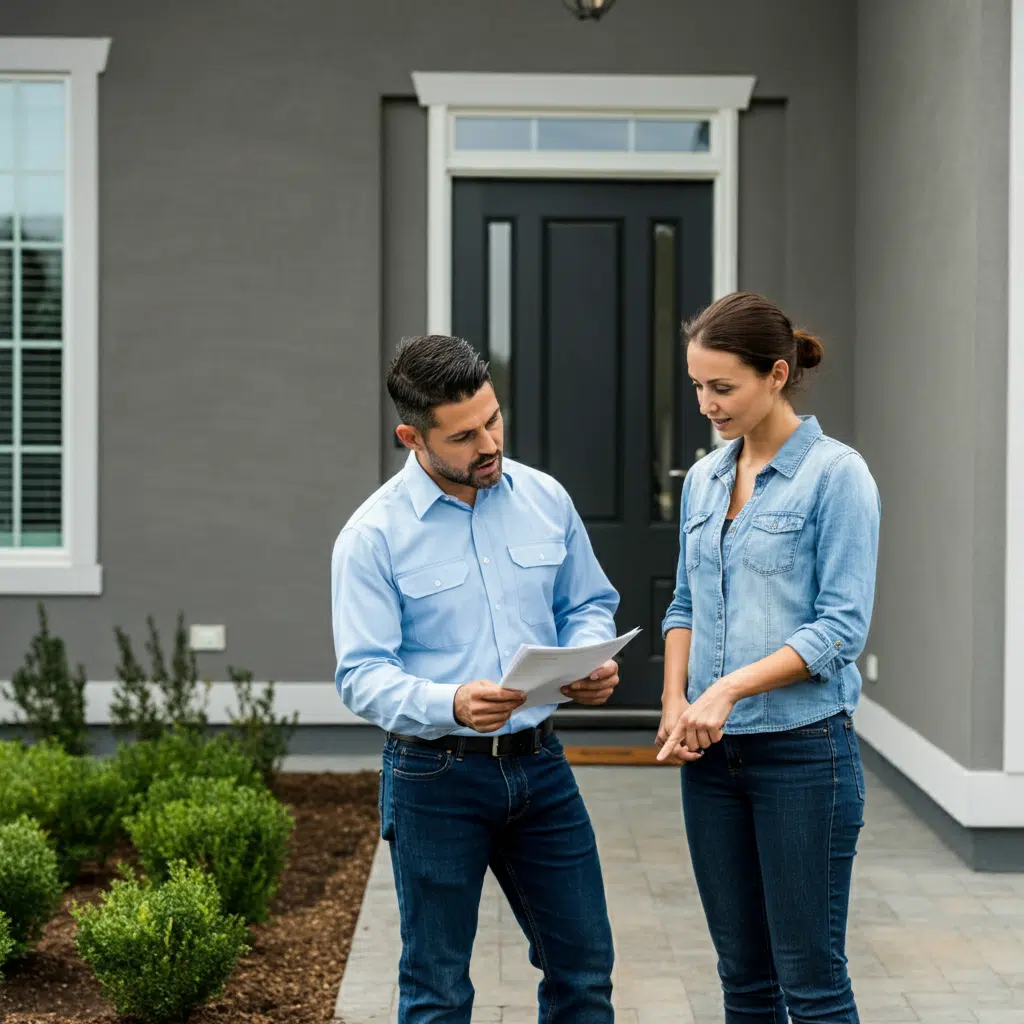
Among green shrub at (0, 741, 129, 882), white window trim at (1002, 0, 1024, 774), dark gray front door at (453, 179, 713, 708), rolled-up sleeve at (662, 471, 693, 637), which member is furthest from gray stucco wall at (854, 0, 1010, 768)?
green shrub at (0, 741, 129, 882)

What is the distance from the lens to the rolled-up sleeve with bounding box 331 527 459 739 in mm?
2375

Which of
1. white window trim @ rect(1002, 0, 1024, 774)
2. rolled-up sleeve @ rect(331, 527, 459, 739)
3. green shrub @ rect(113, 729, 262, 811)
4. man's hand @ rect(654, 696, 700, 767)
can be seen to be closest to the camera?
rolled-up sleeve @ rect(331, 527, 459, 739)

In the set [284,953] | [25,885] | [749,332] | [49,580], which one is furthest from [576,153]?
[749,332]

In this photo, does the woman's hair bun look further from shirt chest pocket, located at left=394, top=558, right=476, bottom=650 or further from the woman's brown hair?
shirt chest pocket, located at left=394, top=558, right=476, bottom=650

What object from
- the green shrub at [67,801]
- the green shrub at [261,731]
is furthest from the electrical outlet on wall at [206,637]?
the green shrub at [67,801]

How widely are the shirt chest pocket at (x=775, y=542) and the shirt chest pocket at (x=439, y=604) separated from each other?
517 mm

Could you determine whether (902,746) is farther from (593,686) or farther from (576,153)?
(593,686)

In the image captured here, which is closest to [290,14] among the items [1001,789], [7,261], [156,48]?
[156,48]

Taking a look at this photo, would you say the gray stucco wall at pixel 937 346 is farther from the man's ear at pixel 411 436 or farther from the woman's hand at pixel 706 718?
the man's ear at pixel 411 436

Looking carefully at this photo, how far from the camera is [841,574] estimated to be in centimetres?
247

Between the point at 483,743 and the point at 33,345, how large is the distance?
5.07 metres

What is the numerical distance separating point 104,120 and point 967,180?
404 cm

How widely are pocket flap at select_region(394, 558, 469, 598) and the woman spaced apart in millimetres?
460

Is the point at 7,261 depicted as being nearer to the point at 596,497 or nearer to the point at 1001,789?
the point at 596,497
